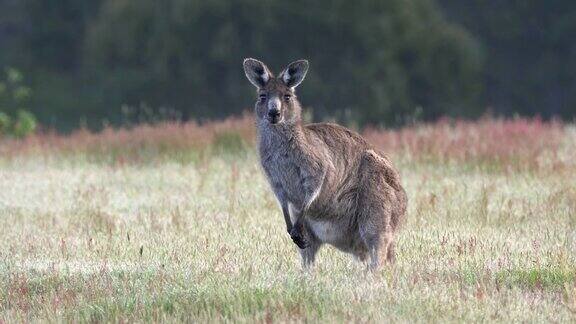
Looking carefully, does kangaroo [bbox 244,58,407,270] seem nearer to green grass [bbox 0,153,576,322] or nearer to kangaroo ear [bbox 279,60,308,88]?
kangaroo ear [bbox 279,60,308,88]

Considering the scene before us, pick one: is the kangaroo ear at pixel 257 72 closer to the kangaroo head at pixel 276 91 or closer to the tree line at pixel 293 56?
the kangaroo head at pixel 276 91

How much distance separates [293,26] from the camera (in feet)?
138

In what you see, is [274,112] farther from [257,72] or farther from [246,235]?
[246,235]

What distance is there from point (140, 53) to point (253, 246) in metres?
34.3

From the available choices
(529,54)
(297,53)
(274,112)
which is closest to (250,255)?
(274,112)

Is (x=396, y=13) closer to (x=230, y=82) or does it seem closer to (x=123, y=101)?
(x=230, y=82)

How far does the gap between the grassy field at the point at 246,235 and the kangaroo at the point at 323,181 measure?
266mm

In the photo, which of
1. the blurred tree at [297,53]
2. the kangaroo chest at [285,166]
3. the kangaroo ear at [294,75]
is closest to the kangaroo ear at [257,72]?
the kangaroo ear at [294,75]

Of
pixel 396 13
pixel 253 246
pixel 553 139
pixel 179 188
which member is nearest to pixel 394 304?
pixel 253 246

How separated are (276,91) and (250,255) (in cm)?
126

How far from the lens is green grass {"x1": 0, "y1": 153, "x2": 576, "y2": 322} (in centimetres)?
776

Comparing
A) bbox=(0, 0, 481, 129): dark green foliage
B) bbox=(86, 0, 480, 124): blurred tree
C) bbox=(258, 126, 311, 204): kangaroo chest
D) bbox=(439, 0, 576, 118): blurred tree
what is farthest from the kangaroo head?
bbox=(439, 0, 576, 118): blurred tree

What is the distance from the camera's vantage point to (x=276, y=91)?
31.4ft

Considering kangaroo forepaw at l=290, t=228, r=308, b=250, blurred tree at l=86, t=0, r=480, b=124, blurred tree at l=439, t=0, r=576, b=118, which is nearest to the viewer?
kangaroo forepaw at l=290, t=228, r=308, b=250
